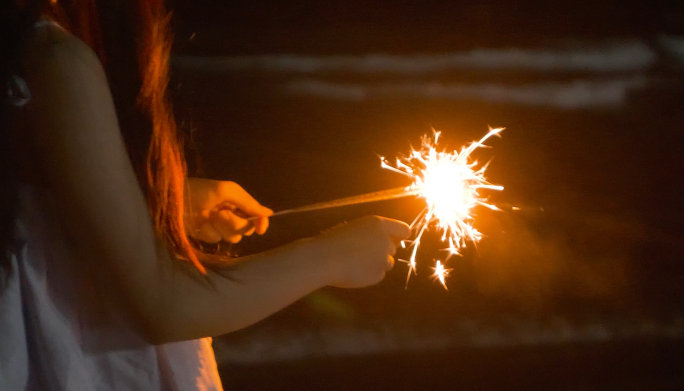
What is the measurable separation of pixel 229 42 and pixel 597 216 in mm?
626

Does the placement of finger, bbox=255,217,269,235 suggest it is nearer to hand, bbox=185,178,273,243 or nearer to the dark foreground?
hand, bbox=185,178,273,243

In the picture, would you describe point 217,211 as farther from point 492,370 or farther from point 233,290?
point 492,370

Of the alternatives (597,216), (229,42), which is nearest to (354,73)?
(229,42)

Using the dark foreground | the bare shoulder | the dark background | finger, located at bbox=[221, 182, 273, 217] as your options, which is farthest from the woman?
the dark foreground

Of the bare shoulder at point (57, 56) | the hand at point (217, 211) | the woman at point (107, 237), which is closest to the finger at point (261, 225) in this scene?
the hand at point (217, 211)

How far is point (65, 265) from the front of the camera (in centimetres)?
45

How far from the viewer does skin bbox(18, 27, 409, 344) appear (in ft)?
1.15

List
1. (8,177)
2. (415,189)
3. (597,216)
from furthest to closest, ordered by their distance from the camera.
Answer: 1. (597,216)
2. (415,189)
3. (8,177)

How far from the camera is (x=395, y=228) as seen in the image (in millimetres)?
545

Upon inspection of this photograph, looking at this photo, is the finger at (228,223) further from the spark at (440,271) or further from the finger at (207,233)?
the spark at (440,271)

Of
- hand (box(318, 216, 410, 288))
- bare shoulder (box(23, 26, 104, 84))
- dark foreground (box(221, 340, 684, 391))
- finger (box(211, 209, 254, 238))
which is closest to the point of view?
bare shoulder (box(23, 26, 104, 84))

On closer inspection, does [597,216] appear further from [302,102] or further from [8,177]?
[8,177]

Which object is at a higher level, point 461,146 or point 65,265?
point 461,146

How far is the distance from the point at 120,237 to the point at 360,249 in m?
0.22
